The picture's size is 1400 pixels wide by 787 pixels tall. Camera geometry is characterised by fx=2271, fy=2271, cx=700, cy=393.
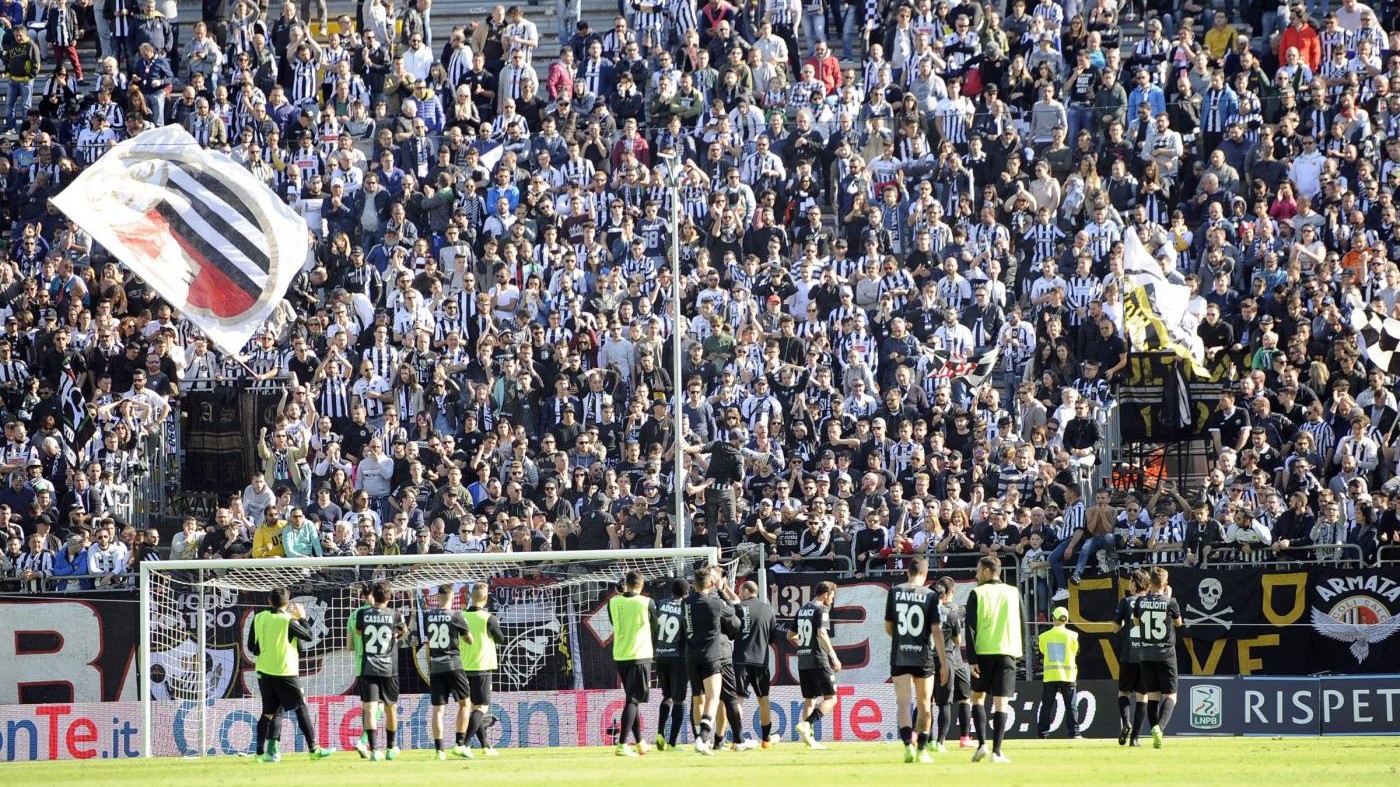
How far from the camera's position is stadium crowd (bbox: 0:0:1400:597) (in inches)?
963

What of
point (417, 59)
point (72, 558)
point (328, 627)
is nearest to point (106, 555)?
point (72, 558)

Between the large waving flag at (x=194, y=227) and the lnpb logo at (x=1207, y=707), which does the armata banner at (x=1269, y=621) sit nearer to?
the lnpb logo at (x=1207, y=707)

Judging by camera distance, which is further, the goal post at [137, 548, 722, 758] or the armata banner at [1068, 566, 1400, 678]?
the goal post at [137, 548, 722, 758]

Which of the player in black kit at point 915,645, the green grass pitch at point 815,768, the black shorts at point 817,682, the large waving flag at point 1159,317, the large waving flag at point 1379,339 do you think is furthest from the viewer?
the large waving flag at point 1159,317

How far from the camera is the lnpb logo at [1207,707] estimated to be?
22422mm

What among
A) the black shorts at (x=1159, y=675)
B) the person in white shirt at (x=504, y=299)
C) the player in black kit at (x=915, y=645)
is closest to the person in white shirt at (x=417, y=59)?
the person in white shirt at (x=504, y=299)

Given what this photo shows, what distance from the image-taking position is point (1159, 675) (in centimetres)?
2005

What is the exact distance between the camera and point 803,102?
30406mm

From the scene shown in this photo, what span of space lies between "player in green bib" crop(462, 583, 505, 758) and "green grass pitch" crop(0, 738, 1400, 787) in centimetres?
57

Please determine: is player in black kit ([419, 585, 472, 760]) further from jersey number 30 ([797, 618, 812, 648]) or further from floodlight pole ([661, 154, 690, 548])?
floodlight pole ([661, 154, 690, 548])

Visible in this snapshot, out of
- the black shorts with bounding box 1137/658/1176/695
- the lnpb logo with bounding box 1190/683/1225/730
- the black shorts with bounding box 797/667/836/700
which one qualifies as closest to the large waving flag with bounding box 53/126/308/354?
the black shorts with bounding box 797/667/836/700

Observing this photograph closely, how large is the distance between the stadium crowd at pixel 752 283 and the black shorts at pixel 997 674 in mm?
5329

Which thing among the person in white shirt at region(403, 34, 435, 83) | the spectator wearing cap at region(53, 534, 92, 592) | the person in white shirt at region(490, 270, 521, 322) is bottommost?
the spectator wearing cap at region(53, 534, 92, 592)

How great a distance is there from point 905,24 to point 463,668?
1426cm
